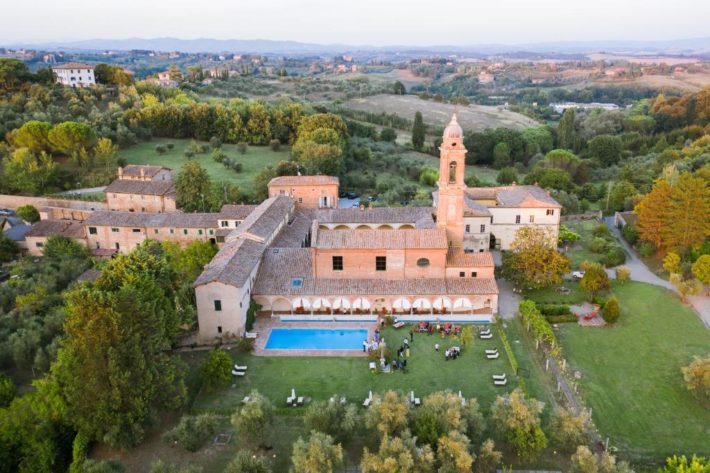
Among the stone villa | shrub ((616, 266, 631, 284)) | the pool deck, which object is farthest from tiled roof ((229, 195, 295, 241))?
shrub ((616, 266, 631, 284))

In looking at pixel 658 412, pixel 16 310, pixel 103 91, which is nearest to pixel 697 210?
pixel 658 412

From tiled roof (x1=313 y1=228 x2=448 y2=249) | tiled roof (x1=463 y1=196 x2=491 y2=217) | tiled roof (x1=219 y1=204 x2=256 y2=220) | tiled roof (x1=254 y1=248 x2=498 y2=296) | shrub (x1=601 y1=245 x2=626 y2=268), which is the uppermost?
tiled roof (x1=313 y1=228 x2=448 y2=249)

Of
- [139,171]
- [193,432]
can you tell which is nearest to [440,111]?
[139,171]

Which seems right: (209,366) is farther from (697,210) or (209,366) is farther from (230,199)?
(697,210)

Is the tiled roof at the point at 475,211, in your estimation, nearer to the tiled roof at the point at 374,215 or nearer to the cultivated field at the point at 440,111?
the tiled roof at the point at 374,215

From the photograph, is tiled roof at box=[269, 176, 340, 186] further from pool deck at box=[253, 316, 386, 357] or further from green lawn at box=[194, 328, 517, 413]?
green lawn at box=[194, 328, 517, 413]

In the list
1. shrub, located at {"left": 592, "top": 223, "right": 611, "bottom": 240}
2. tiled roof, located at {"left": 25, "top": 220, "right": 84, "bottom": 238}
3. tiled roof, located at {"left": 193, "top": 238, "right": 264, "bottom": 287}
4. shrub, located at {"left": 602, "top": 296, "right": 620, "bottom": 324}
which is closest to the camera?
tiled roof, located at {"left": 193, "top": 238, "right": 264, "bottom": 287}

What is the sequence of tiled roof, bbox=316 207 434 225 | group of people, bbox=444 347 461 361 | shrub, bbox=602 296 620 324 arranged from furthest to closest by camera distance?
1. tiled roof, bbox=316 207 434 225
2. shrub, bbox=602 296 620 324
3. group of people, bbox=444 347 461 361
